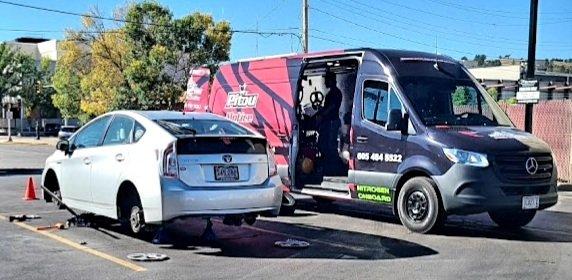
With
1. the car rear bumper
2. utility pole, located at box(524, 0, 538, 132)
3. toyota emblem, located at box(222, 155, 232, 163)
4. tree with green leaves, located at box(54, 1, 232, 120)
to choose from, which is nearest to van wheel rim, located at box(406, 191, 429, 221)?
the car rear bumper

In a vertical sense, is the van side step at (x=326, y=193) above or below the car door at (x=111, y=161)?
below

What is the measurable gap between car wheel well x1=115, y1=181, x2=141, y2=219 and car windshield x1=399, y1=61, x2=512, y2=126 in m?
3.94

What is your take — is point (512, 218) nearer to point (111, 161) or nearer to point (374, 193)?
point (374, 193)

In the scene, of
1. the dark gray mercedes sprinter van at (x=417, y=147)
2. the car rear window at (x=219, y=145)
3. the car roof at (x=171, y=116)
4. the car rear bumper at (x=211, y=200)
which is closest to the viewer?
the car rear bumper at (x=211, y=200)

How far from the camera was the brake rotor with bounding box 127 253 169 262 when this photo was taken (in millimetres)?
7312

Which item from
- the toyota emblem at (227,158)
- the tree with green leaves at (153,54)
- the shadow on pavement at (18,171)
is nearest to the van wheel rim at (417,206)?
the toyota emblem at (227,158)

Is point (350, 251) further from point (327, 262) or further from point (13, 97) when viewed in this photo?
point (13, 97)

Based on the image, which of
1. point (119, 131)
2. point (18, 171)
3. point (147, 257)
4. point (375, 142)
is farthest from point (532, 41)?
point (18, 171)

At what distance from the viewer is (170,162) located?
756cm

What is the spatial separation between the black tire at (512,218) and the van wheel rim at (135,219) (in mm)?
4884

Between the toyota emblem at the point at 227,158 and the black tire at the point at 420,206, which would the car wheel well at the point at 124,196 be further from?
the black tire at the point at 420,206

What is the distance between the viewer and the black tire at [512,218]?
9.89 m

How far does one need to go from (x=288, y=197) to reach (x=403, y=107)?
2.01m

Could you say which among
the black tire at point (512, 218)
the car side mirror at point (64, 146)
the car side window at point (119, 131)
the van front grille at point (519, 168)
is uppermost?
the car side window at point (119, 131)
